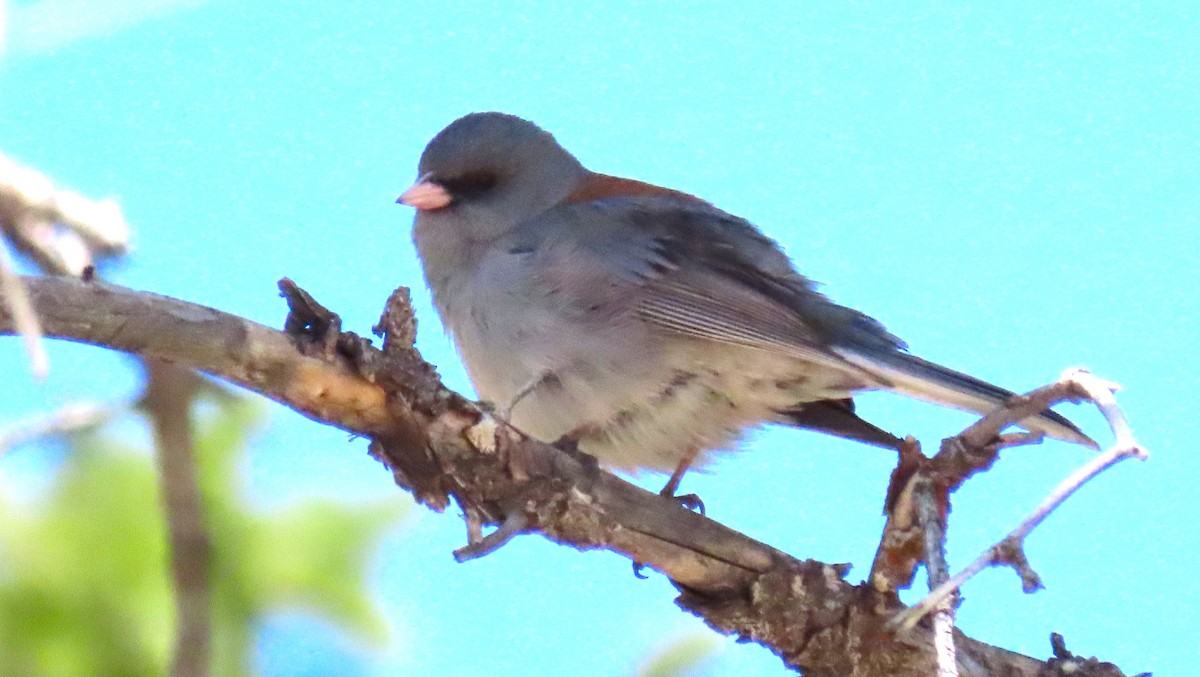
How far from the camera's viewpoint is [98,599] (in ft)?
8.29

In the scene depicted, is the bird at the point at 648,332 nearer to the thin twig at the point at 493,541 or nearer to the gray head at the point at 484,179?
the gray head at the point at 484,179

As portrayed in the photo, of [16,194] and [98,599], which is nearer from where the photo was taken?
[98,599]

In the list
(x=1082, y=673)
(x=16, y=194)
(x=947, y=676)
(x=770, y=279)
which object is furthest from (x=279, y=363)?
(x=1082, y=673)

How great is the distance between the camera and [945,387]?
343 centimetres

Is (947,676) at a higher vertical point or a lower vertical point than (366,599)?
lower

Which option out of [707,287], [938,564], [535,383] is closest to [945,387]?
[707,287]

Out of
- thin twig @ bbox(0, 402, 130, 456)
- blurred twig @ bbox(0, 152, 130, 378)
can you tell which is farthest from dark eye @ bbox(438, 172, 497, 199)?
thin twig @ bbox(0, 402, 130, 456)

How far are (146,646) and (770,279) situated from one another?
86.2 inches

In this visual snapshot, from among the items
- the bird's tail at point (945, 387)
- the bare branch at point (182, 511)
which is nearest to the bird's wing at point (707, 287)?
the bird's tail at point (945, 387)

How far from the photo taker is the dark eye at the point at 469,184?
13.9ft

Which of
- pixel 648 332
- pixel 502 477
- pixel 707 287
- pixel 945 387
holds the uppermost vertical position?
pixel 707 287

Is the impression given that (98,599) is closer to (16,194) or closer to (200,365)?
(200,365)

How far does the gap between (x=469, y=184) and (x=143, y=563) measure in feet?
6.34

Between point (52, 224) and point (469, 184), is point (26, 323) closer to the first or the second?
point (52, 224)
